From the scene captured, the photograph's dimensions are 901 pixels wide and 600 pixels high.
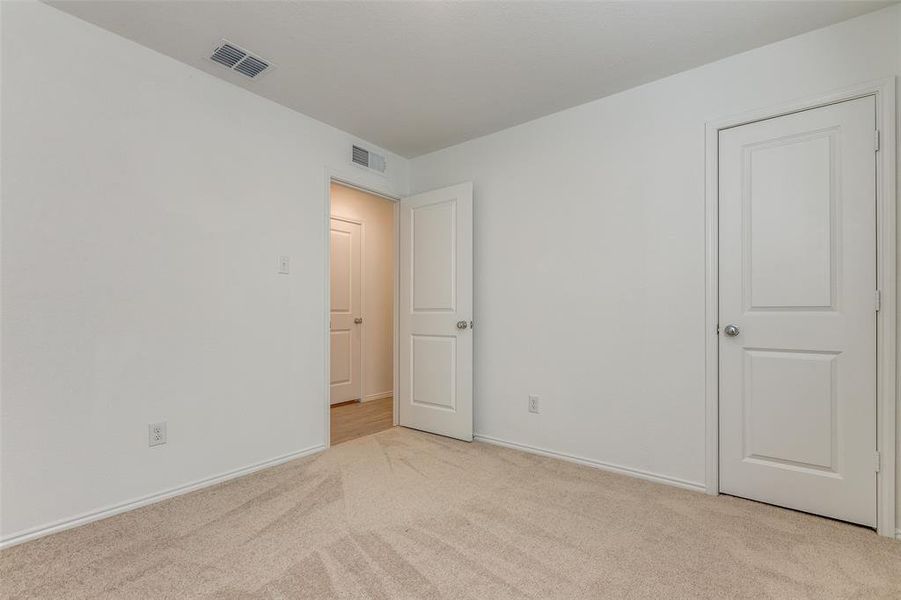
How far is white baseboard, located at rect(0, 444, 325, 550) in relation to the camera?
6.27 feet

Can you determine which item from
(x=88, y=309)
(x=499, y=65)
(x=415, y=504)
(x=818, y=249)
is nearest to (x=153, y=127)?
(x=88, y=309)

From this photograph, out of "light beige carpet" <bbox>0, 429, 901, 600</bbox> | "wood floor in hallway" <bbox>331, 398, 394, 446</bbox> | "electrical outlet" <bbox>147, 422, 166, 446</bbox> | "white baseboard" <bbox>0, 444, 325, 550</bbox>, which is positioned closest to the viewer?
"light beige carpet" <bbox>0, 429, 901, 600</bbox>

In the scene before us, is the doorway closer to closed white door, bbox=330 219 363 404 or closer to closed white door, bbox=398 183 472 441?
closed white door, bbox=330 219 363 404

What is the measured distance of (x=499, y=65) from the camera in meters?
2.49

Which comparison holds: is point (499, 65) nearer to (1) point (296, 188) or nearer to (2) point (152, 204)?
(1) point (296, 188)

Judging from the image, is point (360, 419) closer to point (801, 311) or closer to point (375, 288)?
point (375, 288)

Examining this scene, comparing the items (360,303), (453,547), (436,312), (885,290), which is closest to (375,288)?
(360,303)

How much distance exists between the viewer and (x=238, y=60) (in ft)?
7.97

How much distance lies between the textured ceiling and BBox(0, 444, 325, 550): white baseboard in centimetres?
243

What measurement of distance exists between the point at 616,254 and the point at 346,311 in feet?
10.5

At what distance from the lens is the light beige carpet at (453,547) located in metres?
1.60

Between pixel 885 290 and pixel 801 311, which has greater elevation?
pixel 885 290

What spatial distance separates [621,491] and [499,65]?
2576mm

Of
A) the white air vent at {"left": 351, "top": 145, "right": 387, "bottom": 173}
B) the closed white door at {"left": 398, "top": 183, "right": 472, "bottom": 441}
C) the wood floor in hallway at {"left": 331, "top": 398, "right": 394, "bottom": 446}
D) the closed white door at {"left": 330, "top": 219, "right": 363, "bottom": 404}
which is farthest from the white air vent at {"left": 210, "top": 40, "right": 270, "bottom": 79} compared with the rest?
the wood floor in hallway at {"left": 331, "top": 398, "right": 394, "bottom": 446}
